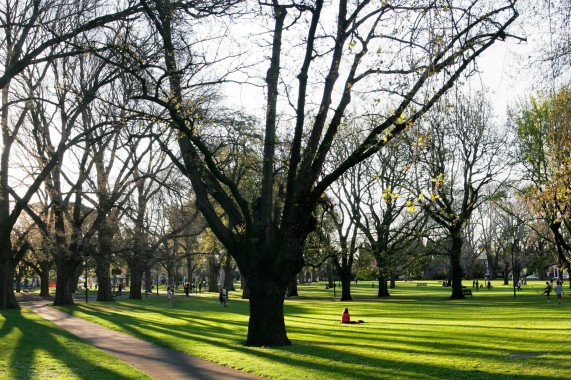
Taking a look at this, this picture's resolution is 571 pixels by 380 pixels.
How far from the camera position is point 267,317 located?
15.8 m

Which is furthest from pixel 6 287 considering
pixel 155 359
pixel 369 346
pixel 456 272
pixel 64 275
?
pixel 456 272

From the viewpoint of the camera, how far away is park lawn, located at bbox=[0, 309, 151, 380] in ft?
38.0

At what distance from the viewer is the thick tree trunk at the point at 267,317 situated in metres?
15.7

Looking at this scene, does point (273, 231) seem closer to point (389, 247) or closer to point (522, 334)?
point (522, 334)

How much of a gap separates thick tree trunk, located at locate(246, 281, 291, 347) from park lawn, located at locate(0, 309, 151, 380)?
3.88 meters

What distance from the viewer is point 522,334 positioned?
17.7 m

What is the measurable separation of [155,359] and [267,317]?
323cm

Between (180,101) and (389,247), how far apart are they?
3205cm

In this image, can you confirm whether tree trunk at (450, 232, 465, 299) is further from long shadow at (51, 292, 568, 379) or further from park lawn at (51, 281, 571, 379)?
long shadow at (51, 292, 568, 379)

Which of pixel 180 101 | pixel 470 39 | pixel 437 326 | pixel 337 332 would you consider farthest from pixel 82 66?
pixel 470 39

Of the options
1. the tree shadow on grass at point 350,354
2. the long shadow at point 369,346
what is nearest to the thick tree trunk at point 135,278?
the long shadow at point 369,346

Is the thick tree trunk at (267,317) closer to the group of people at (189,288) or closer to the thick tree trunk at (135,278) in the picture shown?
the thick tree trunk at (135,278)

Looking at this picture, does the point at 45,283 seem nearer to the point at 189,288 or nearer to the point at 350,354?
the point at 189,288

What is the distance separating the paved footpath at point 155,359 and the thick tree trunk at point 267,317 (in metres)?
2.01
